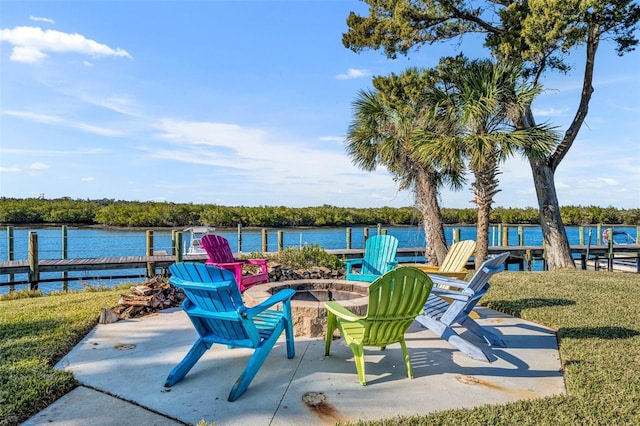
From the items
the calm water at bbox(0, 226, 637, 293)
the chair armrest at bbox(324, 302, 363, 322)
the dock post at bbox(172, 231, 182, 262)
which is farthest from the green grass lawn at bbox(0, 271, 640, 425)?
the dock post at bbox(172, 231, 182, 262)

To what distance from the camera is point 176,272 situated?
2.89 m

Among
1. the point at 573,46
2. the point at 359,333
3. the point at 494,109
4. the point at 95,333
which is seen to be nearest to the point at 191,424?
the point at 359,333

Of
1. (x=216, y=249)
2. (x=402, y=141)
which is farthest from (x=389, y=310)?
(x=402, y=141)

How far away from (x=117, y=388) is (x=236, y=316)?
3.15ft

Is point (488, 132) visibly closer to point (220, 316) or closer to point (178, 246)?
point (220, 316)

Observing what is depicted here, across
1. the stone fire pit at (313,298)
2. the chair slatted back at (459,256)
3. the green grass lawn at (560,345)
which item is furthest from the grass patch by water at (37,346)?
the chair slatted back at (459,256)

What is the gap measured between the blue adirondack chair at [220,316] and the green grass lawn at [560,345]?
2.83ft

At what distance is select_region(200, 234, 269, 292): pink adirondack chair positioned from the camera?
561cm

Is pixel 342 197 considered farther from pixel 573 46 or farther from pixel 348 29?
pixel 573 46

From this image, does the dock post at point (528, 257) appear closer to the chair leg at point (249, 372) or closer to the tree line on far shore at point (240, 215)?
the tree line on far shore at point (240, 215)

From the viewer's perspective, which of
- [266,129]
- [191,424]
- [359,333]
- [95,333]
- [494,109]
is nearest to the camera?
[191,424]

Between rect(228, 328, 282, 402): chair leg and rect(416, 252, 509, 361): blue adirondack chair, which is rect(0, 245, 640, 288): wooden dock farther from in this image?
rect(416, 252, 509, 361): blue adirondack chair

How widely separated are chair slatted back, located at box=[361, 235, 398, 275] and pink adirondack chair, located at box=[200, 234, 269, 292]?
1463 millimetres

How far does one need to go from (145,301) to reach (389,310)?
3.47m
